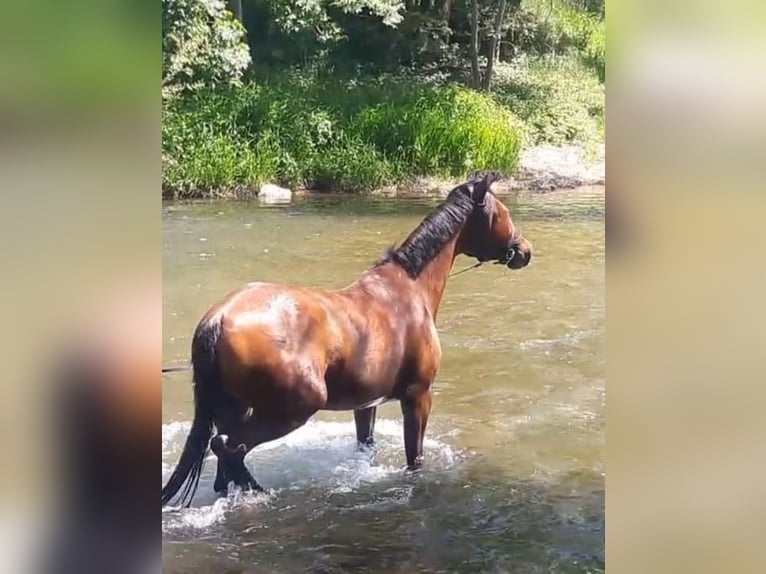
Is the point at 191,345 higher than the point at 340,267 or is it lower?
lower

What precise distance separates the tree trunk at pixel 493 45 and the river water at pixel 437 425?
1.06ft

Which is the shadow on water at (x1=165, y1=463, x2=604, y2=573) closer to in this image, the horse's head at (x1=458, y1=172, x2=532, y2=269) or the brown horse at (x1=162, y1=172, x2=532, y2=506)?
the brown horse at (x1=162, y1=172, x2=532, y2=506)

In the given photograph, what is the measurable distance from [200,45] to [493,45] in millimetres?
790

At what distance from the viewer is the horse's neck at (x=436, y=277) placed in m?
2.40

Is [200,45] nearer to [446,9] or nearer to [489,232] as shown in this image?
[446,9]

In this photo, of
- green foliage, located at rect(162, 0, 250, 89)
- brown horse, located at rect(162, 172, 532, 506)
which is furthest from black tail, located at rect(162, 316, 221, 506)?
green foliage, located at rect(162, 0, 250, 89)

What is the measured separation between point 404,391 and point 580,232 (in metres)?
0.66

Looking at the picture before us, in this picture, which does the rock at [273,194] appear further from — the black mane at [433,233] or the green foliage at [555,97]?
the green foliage at [555,97]

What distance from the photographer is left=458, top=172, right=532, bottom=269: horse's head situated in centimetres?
242

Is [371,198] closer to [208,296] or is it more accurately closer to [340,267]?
[340,267]

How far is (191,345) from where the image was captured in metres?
2.21

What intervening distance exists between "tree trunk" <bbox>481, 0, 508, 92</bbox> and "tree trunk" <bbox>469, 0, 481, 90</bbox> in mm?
20
